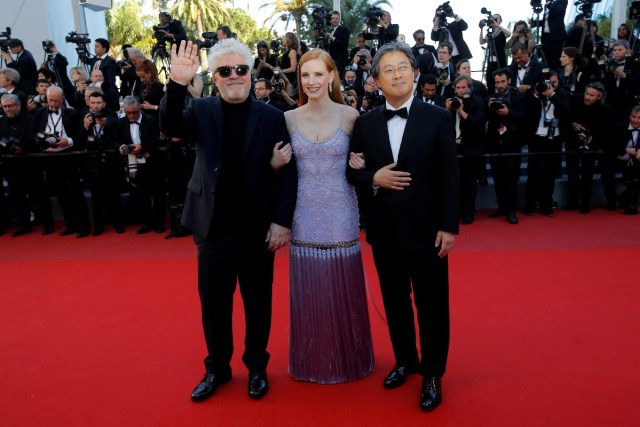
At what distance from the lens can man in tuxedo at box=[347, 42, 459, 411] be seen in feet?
8.12

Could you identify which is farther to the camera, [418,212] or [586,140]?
[586,140]

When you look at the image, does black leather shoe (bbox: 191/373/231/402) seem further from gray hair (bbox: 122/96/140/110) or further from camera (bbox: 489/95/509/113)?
camera (bbox: 489/95/509/113)

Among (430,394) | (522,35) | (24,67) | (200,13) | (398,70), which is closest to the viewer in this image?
(398,70)

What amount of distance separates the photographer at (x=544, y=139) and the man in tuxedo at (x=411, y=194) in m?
4.38

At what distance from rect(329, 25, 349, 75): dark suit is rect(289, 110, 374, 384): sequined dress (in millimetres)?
6112

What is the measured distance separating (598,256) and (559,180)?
2.41m

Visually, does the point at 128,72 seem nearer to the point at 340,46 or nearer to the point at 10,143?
the point at 10,143

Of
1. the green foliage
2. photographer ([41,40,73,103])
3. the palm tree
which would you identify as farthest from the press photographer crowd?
the palm tree

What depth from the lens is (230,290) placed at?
2775 millimetres

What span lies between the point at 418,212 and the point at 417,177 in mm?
153

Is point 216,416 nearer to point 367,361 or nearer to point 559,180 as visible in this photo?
point 367,361

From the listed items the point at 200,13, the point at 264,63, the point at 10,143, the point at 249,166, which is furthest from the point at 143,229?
the point at 200,13

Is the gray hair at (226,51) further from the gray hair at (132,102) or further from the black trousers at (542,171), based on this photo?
the black trousers at (542,171)

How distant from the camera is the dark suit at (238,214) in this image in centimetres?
259
